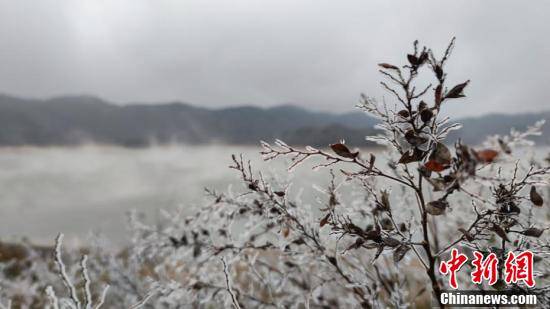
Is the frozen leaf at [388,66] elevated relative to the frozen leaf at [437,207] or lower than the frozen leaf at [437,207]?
elevated

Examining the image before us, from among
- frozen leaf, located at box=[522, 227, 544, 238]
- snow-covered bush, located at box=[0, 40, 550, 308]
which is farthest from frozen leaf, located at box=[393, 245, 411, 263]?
frozen leaf, located at box=[522, 227, 544, 238]

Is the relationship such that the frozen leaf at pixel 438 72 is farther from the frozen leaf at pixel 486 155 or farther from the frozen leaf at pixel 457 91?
the frozen leaf at pixel 486 155

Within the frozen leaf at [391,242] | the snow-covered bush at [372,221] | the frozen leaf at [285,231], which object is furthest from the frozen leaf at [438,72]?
the frozen leaf at [285,231]

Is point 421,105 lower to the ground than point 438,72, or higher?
lower

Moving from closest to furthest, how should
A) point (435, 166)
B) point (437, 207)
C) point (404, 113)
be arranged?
point (435, 166), point (437, 207), point (404, 113)

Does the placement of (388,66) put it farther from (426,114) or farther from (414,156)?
(414,156)

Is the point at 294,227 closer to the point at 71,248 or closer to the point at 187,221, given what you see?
the point at 187,221

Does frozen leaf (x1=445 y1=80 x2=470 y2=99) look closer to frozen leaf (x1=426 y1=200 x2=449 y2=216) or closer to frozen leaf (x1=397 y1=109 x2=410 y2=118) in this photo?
frozen leaf (x1=397 y1=109 x2=410 y2=118)

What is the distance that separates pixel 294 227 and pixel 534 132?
4.62 feet

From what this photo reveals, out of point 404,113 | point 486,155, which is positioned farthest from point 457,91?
point 486,155

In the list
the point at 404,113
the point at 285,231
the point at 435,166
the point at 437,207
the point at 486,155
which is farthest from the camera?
the point at 285,231

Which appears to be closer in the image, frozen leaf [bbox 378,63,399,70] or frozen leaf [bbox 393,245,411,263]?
frozen leaf [bbox 378,63,399,70]

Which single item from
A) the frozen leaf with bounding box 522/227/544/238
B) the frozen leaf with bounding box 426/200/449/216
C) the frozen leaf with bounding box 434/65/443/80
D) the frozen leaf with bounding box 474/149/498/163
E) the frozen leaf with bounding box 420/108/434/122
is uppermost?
the frozen leaf with bounding box 434/65/443/80

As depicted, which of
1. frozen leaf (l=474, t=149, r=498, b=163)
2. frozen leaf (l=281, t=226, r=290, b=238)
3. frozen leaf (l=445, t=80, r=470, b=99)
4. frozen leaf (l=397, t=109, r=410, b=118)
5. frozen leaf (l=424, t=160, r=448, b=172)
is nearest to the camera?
frozen leaf (l=474, t=149, r=498, b=163)
